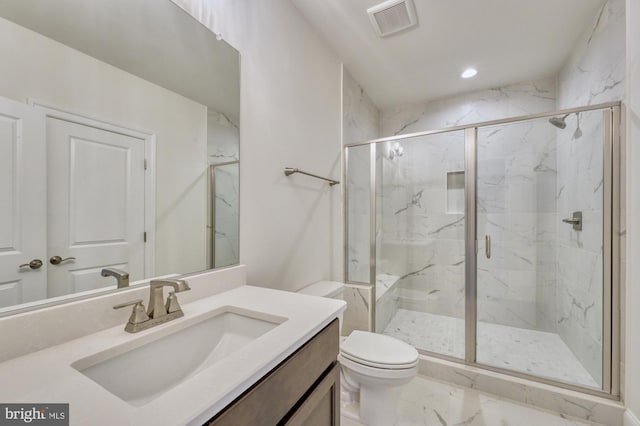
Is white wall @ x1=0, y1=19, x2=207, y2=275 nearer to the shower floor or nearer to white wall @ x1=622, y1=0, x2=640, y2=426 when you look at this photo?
the shower floor

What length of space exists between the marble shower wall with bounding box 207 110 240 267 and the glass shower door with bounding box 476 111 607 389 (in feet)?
5.82

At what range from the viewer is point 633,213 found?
1296 millimetres

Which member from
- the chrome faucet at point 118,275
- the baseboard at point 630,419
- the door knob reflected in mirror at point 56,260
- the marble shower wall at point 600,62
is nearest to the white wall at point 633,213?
the baseboard at point 630,419

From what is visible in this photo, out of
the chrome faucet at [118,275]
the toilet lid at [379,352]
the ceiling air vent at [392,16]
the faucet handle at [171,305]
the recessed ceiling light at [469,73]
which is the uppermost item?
the recessed ceiling light at [469,73]

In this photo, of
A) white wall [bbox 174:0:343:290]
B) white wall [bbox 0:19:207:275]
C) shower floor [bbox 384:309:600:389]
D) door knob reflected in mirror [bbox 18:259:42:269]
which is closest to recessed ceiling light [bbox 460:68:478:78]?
white wall [bbox 174:0:343:290]

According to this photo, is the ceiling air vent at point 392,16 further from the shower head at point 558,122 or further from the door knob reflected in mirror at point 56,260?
the door knob reflected in mirror at point 56,260

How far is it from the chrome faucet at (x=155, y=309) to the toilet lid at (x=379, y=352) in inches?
37.3

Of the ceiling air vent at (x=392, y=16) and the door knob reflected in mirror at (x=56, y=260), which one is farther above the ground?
the ceiling air vent at (x=392, y=16)

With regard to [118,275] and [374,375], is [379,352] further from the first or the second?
[118,275]

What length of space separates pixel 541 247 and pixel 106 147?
2769mm

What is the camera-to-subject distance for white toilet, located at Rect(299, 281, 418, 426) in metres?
1.28

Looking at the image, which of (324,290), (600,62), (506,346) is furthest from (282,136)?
(506,346)

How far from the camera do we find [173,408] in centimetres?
41

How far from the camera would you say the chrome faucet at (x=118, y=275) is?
776 millimetres
